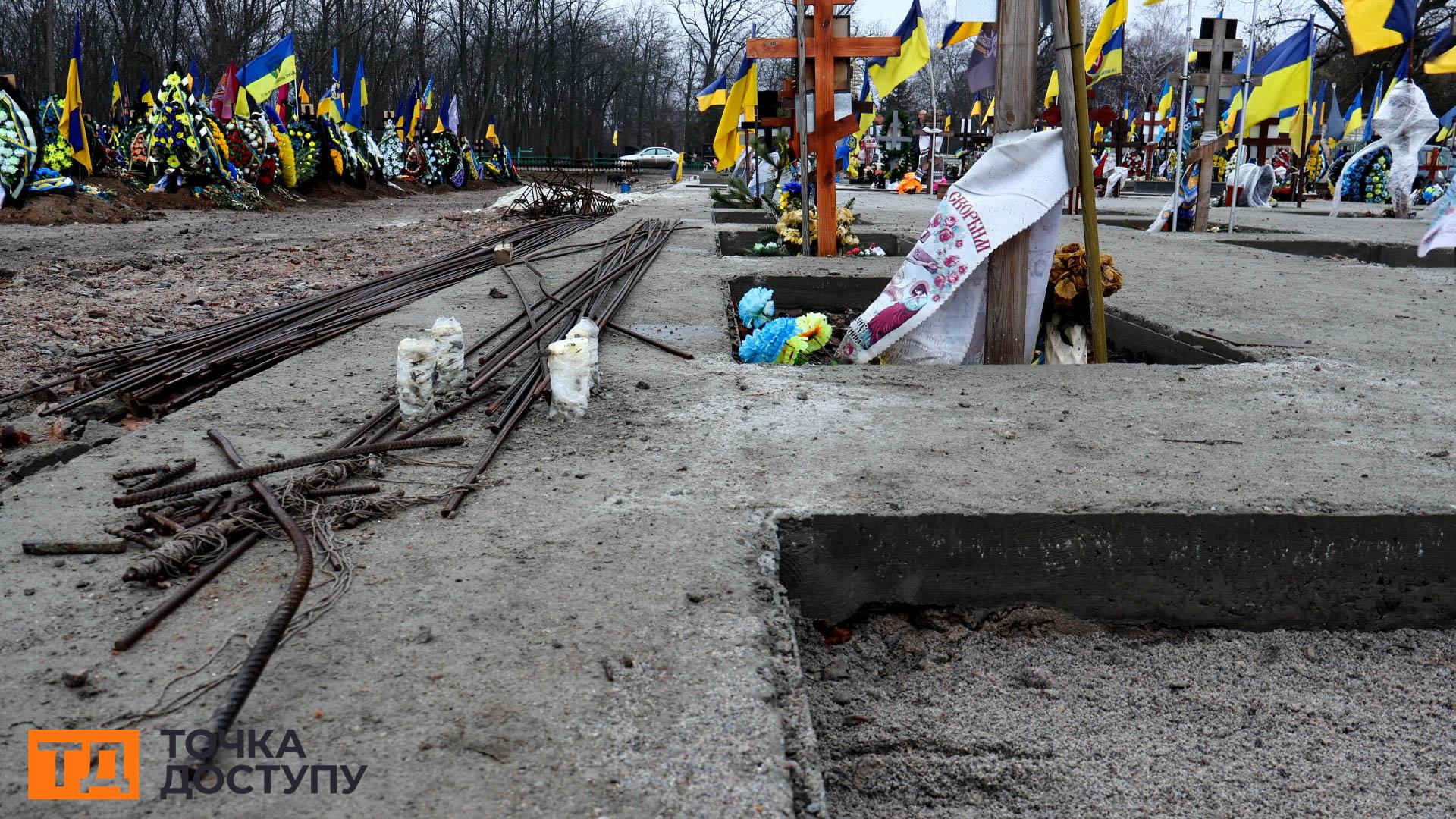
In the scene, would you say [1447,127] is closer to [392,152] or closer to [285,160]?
[392,152]

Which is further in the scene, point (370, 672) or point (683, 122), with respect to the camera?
point (683, 122)

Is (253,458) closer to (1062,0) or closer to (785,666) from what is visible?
(785,666)

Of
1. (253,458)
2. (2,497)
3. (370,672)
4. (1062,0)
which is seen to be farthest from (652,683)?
(1062,0)

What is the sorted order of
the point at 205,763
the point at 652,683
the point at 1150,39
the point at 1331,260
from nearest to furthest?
the point at 205,763, the point at 652,683, the point at 1331,260, the point at 1150,39

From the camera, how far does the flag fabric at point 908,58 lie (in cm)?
1517

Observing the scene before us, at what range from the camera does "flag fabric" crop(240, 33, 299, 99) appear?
68.3 feet

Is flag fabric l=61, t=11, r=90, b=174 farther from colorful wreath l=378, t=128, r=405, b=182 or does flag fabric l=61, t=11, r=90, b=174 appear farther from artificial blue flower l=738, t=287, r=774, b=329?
artificial blue flower l=738, t=287, r=774, b=329

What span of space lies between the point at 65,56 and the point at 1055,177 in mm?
41564

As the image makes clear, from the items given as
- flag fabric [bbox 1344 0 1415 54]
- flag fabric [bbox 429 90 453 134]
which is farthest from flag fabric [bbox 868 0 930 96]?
flag fabric [bbox 429 90 453 134]

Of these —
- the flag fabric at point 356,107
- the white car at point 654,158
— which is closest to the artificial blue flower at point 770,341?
the flag fabric at point 356,107

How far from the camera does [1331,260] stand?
9.67 m

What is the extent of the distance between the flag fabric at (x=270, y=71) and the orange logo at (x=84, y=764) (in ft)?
71.8

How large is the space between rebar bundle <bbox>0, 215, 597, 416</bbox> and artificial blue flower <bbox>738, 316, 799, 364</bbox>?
222 cm

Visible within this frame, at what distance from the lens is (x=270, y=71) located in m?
20.8
